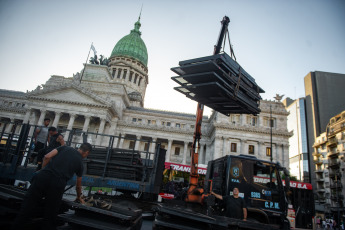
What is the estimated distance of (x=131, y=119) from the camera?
150ft

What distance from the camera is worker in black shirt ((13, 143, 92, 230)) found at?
3.54m

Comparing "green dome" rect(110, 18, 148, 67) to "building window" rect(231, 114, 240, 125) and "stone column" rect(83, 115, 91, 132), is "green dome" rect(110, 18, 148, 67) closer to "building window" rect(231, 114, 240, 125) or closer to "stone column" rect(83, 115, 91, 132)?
"stone column" rect(83, 115, 91, 132)

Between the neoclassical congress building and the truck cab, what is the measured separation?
2896 centimetres

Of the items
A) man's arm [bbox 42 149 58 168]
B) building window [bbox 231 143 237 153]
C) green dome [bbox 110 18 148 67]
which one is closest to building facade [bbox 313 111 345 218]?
building window [bbox 231 143 237 153]

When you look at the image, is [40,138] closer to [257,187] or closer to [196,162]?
[196,162]

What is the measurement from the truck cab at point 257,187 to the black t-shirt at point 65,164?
4.62 meters

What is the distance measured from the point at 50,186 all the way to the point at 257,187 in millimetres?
6016

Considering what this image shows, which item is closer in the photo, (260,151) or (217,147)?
(217,147)

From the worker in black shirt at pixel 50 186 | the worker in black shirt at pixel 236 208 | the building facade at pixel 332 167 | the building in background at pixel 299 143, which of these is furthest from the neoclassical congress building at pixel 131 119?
the building in background at pixel 299 143

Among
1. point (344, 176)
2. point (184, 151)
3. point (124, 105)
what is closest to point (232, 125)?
point (184, 151)

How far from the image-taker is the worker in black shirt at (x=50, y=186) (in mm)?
3544

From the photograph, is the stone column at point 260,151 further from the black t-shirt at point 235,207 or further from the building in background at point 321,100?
the building in background at point 321,100

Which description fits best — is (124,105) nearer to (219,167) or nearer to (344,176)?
(219,167)

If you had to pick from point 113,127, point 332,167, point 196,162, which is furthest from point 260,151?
point 196,162
